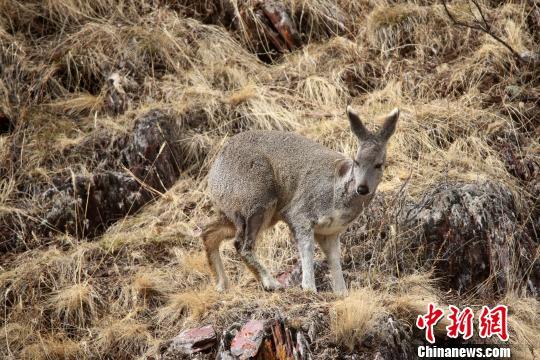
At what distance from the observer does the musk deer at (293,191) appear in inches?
309

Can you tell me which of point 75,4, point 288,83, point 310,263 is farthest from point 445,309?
point 75,4

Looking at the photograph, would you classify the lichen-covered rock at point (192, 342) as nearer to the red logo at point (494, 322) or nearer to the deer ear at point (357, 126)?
the deer ear at point (357, 126)

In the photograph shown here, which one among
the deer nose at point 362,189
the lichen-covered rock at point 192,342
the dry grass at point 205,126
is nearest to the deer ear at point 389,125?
the deer nose at point 362,189

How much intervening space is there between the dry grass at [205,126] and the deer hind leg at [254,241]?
198 mm

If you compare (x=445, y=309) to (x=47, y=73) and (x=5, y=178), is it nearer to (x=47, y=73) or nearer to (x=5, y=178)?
(x=5, y=178)

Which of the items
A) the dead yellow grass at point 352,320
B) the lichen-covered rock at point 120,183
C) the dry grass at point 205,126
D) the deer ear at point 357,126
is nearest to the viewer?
the dead yellow grass at point 352,320

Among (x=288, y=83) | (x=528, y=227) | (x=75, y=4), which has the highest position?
(x=75, y=4)

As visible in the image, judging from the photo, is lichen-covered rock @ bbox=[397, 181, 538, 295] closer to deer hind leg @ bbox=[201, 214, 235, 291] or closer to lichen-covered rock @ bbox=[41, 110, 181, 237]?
deer hind leg @ bbox=[201, 214, 235, 291]

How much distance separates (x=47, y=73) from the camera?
1159 centimetres

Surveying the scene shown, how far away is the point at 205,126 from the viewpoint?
1107 cm

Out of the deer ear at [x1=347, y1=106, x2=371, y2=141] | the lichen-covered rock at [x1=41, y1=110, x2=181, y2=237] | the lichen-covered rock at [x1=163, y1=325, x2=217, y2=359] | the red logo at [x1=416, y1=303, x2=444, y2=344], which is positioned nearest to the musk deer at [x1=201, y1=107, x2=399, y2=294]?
the deer ear at [x1=347, y1=106, x2=371, y2=141]

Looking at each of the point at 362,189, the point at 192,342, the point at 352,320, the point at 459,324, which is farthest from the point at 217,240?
the point at 459,324

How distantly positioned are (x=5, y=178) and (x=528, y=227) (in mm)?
5541

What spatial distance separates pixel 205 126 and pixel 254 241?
136 inches
